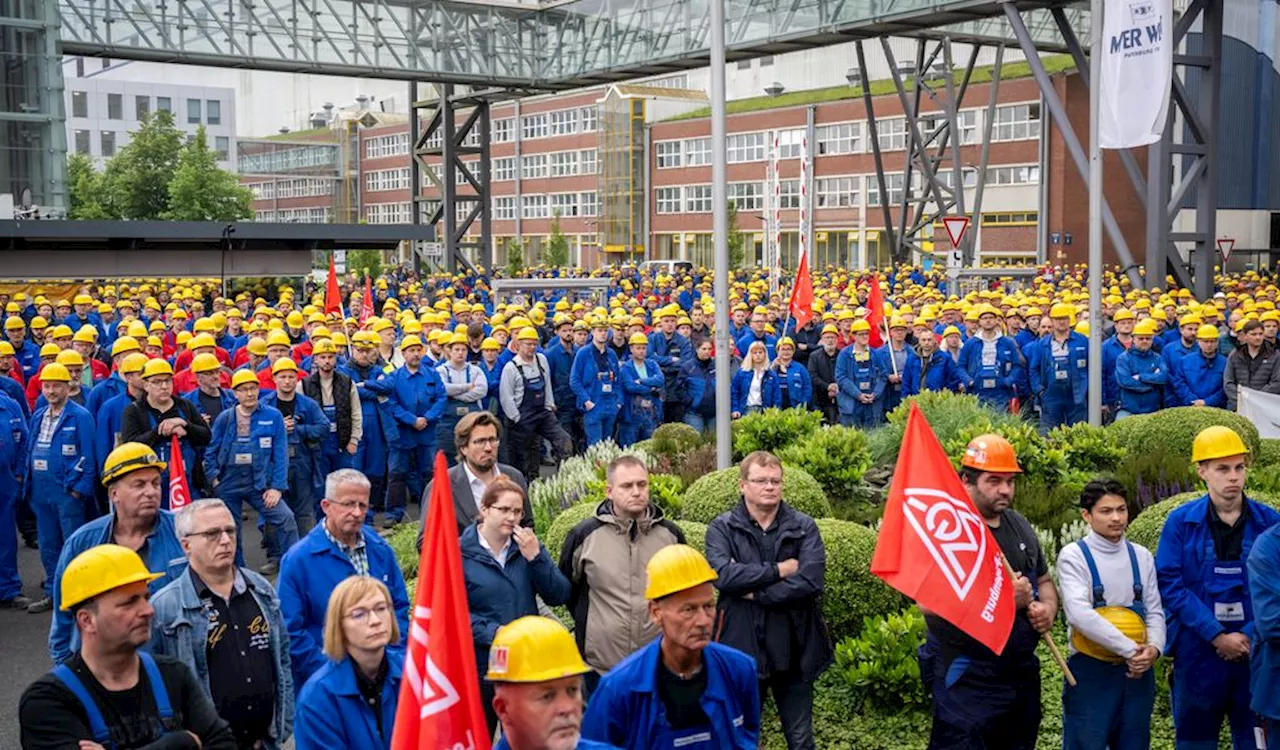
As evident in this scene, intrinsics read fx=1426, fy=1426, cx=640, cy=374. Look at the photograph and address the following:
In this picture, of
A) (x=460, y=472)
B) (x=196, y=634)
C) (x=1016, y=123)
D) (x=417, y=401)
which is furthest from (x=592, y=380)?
Answer: (x=1016, y=123)

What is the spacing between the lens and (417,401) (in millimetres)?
14617

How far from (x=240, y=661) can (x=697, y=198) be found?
271ft

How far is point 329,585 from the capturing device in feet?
21.7

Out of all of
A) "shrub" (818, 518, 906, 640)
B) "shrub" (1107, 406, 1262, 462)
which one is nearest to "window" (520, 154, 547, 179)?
"shrub" (1107, 406, 1262, 462)

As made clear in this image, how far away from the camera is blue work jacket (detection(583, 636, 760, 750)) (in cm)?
511

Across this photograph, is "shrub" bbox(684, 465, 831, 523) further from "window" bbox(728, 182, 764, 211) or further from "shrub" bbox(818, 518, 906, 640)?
"window" bbox(728, 182, 764, 211)

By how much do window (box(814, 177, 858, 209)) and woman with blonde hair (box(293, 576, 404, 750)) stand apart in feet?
232

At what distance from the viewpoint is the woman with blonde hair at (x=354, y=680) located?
5082mm

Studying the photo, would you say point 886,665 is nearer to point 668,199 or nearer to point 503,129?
point 668,199

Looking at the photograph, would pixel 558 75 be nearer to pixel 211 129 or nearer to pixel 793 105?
pixel 793 105

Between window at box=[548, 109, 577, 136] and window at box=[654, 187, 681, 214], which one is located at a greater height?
window at box=[548, 109, 577, 136]

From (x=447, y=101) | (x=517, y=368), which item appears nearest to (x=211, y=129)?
(x=447, y=101)

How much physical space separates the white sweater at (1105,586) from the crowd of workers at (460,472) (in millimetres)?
66

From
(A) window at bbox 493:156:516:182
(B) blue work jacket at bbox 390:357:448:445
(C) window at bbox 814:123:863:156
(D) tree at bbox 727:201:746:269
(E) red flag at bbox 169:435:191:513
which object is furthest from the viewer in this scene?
(A) window at bbox 493:156:516:182
